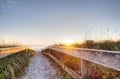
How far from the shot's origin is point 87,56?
4.65 metres

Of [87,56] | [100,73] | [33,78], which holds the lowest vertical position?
[33,78]

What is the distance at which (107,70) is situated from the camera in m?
5.20

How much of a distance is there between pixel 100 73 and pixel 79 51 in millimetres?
728

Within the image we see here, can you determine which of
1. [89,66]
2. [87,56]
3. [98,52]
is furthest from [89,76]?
[98,52]

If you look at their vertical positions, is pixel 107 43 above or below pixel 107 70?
above

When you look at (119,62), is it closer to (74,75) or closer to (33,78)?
(74,75)

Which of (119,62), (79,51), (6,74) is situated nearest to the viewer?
(119,62)

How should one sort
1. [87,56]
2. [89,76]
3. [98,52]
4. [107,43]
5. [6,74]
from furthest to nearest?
[107,43], [6,74], [89,76], [87,56], [98,52]

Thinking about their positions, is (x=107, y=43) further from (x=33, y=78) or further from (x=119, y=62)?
(x=119, y=62)

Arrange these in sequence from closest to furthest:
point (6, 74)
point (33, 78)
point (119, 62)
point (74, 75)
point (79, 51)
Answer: point (119, 62) → point (79, 51) → point (74, 75) → point (6, 74) → point (33, 78)

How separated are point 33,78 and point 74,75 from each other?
7.50 feet

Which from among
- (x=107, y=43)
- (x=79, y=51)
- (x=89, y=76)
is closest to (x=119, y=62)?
(x=89, y=76)

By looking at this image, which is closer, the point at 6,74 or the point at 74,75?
the point at 74,75

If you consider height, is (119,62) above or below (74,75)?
above
